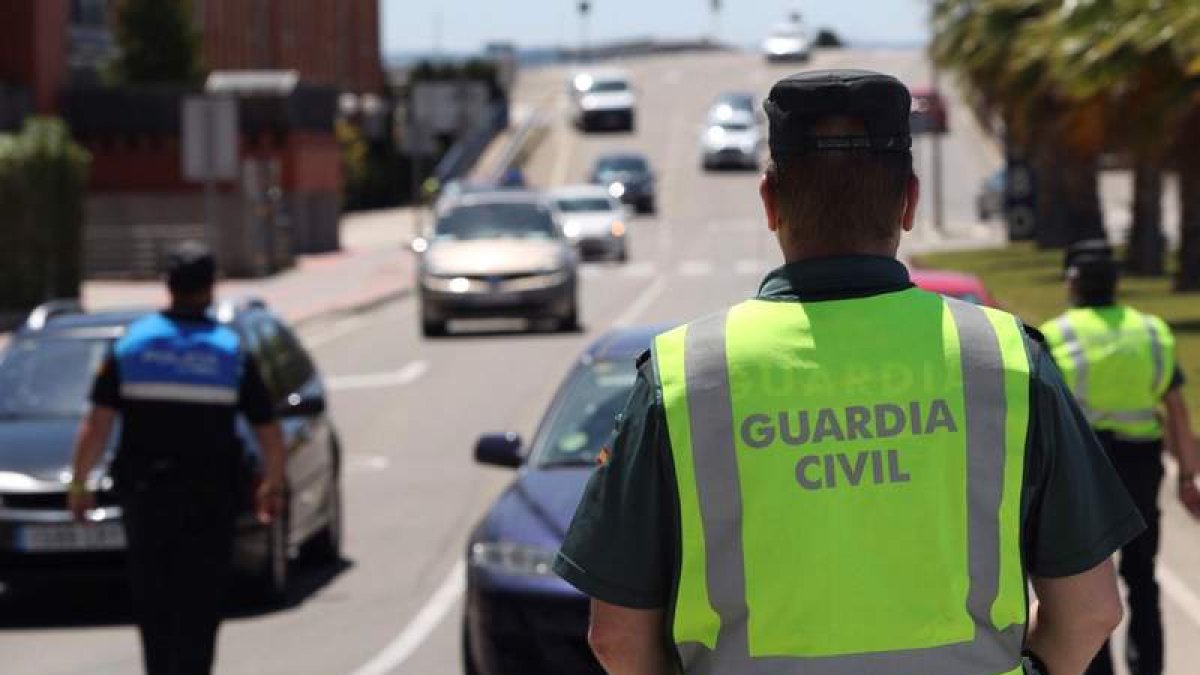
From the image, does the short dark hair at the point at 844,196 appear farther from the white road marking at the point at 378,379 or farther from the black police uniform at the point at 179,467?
the white road marking at the point at 378,379

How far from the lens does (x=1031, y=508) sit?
3736 millimetres

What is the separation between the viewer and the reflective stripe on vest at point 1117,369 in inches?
374

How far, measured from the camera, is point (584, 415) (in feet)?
35.3

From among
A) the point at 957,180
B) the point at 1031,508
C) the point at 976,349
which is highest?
the point at 976,349

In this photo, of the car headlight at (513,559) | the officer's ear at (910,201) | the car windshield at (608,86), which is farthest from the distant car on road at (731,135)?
the officer's ear at (910,201)

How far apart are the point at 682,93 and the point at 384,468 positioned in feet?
257

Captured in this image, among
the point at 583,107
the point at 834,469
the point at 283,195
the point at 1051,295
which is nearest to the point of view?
the point at 834,469

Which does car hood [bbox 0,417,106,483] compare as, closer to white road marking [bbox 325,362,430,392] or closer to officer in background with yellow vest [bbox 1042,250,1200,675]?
officer in background with yellow vest [bbox 1042,250,1200,675]

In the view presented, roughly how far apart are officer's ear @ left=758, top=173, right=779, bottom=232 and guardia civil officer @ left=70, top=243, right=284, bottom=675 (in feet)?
17.1

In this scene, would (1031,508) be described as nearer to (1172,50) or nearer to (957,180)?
(1172,50)

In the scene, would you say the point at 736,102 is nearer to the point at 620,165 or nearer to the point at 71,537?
the point at 620,165

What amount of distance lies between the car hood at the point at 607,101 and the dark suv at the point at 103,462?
6795 centimetres

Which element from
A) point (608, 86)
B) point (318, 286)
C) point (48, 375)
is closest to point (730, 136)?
point (608, 86)

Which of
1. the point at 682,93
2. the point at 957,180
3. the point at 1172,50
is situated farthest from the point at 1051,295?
the point at 682,93
